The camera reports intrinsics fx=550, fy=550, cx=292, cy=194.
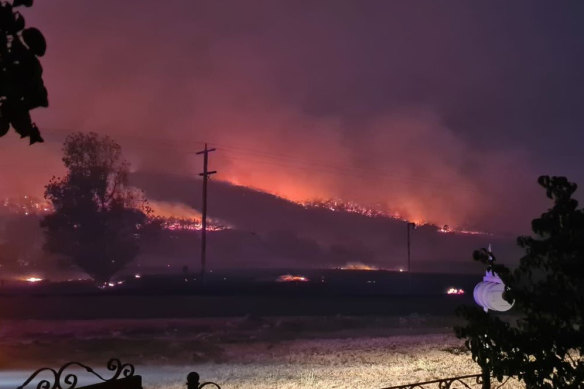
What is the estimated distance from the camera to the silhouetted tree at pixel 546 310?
5.03 m

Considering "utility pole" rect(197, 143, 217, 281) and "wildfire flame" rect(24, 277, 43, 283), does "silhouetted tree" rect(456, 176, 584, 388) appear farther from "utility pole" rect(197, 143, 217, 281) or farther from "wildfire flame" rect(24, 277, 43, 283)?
"wildfire flame" rect(24, 277, 43, 283)

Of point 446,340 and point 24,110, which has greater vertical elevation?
point 24,110

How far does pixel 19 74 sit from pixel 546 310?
4801 millimetres

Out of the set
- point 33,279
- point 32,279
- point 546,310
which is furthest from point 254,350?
point 32,279

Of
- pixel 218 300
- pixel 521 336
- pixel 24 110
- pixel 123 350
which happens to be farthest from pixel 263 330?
pixel 24 110

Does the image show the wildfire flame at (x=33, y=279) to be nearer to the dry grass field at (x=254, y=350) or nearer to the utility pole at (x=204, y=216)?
the utility pole at (x=204, y=216)

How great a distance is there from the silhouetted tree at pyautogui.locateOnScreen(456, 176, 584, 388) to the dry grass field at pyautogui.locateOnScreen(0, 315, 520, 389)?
6.12 meters

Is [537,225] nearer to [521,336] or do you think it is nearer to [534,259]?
[534,259]

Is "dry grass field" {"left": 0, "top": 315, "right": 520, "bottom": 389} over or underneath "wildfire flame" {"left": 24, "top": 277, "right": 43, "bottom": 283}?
underneath

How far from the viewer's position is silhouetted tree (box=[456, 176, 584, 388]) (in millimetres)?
5027

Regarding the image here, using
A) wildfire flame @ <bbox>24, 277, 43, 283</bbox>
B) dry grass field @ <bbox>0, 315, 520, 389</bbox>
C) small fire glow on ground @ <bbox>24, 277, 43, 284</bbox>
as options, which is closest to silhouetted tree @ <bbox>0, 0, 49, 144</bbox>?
dry grass field @ <bbox>0, 315, 520, 389</bbox>

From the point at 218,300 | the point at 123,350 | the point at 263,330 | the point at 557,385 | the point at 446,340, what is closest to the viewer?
the point at 557,385

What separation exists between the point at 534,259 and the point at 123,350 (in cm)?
1338

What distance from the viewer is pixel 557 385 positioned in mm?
5062
